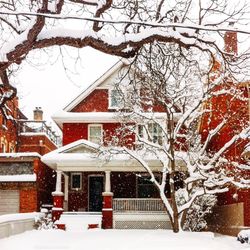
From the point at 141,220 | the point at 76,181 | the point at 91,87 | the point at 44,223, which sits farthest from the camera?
the point at 91,87

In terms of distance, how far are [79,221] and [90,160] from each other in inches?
127

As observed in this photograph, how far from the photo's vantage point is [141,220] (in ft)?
94.6

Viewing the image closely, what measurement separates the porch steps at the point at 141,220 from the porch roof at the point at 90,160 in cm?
237

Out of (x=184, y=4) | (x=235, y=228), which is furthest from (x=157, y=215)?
(x=184, y=4)

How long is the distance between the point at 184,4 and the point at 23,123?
34.2m

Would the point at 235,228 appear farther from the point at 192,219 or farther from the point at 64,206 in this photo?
the point at 64,206

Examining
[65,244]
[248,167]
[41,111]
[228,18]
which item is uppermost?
[41,111]

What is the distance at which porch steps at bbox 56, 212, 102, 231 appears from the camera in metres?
28.3

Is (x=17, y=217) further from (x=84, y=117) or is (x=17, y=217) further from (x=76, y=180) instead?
(x=84, y=117)

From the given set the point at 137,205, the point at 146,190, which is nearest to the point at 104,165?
the point at 137,205

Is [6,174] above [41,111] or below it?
below

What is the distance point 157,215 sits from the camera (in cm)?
2883

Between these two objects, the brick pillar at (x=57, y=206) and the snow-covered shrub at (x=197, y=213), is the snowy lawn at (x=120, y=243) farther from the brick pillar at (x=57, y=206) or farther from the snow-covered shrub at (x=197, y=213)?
the brick pillar at (x=57, y=206)

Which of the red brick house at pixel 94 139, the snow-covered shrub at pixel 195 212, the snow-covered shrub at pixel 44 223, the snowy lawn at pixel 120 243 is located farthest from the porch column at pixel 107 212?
the snowy lawn at pixel 120 243
